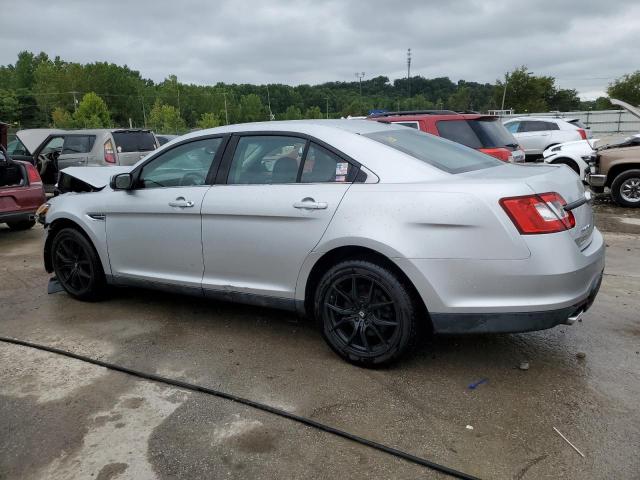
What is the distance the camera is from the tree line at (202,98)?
5903 cm

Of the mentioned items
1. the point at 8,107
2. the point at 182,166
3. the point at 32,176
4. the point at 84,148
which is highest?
the point at 8,107

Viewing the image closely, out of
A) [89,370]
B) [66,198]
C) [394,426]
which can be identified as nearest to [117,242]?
[66,198]

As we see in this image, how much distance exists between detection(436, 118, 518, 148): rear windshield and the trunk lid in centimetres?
426

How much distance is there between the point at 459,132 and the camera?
7.79 m

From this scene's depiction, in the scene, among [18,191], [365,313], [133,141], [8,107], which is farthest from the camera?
[8,107]

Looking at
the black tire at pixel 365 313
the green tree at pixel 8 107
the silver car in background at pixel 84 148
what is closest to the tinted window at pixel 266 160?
the black tire at pixel 365 313

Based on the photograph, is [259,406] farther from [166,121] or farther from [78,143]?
[166,121]

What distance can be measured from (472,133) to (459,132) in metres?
0.19

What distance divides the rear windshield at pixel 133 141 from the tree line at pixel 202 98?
118 feet

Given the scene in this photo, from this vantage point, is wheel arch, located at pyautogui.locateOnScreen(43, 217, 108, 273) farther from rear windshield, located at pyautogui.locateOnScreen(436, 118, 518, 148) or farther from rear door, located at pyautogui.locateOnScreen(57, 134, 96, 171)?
rear door, located at pyautogui.locateOnScreen(57, 134, 96, 171)

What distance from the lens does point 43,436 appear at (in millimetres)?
2818

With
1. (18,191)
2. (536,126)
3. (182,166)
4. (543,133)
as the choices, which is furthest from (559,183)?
(536,126)

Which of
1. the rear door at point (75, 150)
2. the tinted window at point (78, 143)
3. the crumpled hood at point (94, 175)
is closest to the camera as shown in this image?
the crumpled hood at point (94, 175)

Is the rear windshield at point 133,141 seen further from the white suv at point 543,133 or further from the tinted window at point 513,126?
the tinted window at point 513,126
